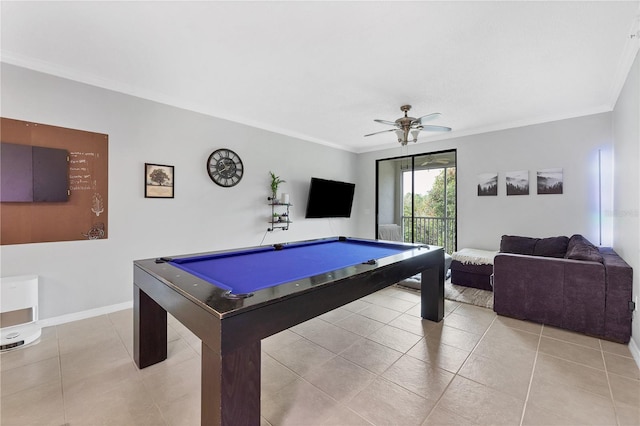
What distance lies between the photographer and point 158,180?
3570mm

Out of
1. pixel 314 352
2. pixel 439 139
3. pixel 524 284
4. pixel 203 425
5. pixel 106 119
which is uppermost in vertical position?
pixel 439 139

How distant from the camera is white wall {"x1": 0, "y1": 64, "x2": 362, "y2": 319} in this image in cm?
282

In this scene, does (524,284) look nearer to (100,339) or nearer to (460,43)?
(460,43)

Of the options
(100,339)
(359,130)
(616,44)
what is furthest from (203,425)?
(359,130)

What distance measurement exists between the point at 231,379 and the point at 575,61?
4.05 meters

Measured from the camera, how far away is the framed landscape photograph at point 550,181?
424cm

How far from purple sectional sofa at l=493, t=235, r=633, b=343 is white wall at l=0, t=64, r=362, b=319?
367 centimetres

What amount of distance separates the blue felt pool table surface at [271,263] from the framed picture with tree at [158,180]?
1.74 meters

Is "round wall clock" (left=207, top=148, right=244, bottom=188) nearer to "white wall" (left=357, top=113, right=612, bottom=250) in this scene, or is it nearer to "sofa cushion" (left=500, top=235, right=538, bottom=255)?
"white wall" (left=357, top=113, right=612, bottom=250)

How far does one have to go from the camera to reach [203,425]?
1.30 metres

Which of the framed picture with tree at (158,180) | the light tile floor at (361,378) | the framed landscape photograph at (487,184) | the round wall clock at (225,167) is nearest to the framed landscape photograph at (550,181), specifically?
the framed landscape photograph at (487,184)

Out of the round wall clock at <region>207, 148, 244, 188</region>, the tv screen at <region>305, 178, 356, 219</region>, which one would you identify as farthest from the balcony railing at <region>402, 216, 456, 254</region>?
the round wall clock at <region>207, 148, 244, 188</region>

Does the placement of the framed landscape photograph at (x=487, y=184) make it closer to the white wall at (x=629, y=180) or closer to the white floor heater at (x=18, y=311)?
the white wall at (x=629, y=180)

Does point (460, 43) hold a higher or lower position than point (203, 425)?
higher
